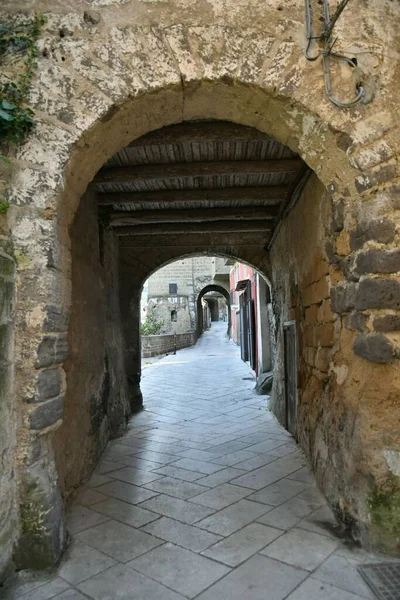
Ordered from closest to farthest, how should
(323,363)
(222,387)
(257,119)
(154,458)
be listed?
(257,119) → (323,363) → (154,458) → (222,387)

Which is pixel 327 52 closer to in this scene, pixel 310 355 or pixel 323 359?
pixel 323 359

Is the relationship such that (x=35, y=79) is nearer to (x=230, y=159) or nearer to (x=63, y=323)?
(x=63, y=323)

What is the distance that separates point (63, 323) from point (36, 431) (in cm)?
55

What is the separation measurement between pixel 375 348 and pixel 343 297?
14.9 inches

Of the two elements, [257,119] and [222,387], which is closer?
[257,119]

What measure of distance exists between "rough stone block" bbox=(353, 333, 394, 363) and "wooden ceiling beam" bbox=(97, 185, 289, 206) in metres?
2.52

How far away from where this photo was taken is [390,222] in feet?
6.77

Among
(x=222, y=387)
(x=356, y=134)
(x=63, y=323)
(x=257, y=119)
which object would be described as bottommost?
(x=222, y=387)

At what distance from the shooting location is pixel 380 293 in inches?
81.1

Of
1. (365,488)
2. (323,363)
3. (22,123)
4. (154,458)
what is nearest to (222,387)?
(154,458)

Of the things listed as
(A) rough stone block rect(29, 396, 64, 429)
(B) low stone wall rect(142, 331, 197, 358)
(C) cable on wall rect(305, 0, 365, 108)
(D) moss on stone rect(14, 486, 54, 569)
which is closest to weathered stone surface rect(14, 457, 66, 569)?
(D) moss on stone rect(14, 486, 54, 569)

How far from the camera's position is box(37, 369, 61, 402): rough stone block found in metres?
2.05

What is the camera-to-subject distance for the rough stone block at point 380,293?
6.70 feet

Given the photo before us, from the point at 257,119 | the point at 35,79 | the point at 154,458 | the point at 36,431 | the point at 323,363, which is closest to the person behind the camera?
the point at 36,431
